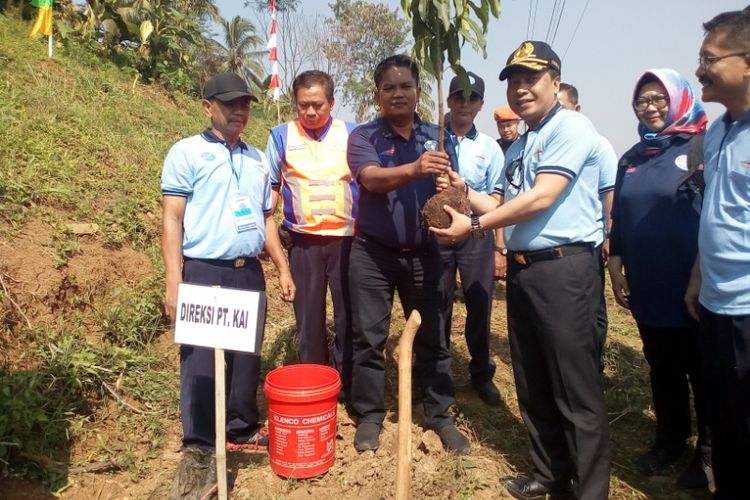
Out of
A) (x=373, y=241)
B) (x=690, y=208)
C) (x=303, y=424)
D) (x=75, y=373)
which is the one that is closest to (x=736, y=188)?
(x=690, y=208)

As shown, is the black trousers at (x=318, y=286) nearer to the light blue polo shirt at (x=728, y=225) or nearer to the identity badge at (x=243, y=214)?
the identity badge at (x=243, y=214)

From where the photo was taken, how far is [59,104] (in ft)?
21.1

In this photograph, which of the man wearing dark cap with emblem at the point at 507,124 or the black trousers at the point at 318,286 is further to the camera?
the man wearing dark cap with emblem at the point at 507,124

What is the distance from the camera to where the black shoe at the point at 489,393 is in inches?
146

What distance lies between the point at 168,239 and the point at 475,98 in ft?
8.64

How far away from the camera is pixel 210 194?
8.63 feet

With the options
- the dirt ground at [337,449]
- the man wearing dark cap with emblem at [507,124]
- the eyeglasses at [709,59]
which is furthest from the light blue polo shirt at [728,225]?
the man wearing dark cap with emblem at [507,124]

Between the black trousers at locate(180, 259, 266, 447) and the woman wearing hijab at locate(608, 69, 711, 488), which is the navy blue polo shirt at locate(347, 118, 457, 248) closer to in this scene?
the black trousers at locate(180, 259, 266, 447)

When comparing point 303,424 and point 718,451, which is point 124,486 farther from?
point 718,451

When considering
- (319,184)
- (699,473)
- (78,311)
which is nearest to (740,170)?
(699,473)

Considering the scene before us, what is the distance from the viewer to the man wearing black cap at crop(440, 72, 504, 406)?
12.1 feet

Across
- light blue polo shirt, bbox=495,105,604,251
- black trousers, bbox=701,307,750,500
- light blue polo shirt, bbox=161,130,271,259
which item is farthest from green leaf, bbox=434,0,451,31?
black trousers, bbox=701,307,750,500

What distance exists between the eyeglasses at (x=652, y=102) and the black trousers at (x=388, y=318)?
1413 millimetres

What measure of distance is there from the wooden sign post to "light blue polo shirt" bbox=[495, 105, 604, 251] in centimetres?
134
